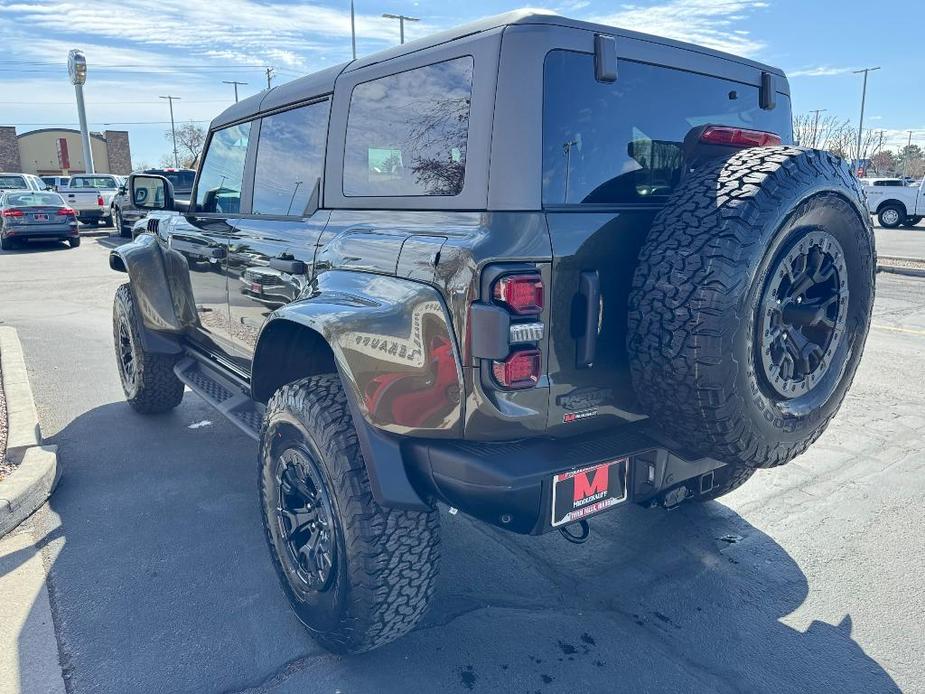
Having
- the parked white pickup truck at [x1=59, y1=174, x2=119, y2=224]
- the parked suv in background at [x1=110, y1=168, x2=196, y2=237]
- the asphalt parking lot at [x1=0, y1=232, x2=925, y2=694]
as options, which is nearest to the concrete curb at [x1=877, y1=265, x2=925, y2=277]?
the asphalt parking lot at [x1=0, y1=232, x2=925, y2=694]

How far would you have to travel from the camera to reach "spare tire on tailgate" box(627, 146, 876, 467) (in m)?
1.99

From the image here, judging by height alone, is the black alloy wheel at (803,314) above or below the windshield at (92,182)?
below

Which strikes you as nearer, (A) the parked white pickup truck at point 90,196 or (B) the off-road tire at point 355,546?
Result: (B) the off-road tire at point 355,546

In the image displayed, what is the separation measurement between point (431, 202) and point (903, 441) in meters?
3.79

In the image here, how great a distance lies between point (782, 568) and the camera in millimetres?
3086

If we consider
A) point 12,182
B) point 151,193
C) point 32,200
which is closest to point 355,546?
point 151,193

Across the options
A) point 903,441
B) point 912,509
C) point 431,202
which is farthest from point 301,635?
point 903,441

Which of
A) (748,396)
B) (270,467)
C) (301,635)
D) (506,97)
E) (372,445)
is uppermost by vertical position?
(506,97)

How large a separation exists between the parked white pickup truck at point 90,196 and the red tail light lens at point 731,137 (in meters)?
23.4

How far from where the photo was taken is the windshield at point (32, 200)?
16703 mm

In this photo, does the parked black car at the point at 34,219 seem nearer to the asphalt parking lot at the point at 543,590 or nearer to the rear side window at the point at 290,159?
the asphalt parking lot at the point at 543,590

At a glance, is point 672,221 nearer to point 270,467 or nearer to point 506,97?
point 506,97

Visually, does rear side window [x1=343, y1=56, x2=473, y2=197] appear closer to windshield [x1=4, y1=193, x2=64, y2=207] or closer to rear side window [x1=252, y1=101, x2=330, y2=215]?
rear side window [x1=252, y1=101, x2=330, y2=215]

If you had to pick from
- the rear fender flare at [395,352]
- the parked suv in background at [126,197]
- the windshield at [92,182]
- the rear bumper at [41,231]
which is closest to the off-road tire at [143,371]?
the rear fender flare at [395,352]
